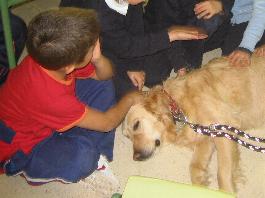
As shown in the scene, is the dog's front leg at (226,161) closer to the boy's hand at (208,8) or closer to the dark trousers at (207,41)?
the dark trousers at (207,41)

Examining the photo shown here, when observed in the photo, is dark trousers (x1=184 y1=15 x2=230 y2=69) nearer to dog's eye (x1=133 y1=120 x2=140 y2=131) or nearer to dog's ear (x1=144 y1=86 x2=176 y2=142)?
dog's ear (x1=144 y1=86 x2=176 y2=142)

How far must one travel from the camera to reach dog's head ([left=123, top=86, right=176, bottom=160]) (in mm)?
1931

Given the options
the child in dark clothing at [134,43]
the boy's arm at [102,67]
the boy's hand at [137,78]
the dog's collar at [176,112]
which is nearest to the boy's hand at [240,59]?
the child in dark clothing at [134,43]

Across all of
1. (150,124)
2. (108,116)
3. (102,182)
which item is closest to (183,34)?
(150,124)

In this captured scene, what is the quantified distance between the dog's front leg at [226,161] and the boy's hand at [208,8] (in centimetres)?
68

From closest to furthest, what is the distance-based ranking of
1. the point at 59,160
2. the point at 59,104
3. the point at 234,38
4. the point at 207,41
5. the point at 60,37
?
the point at 60,37, the point at 59,104, the point at 59,160, the point at 234,38, the point at 207,41

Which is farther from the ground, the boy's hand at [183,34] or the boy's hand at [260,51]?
the boy's hand at [183,34]

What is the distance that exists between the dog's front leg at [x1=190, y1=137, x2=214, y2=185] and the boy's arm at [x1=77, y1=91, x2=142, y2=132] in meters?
0.39

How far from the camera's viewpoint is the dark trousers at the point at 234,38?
7.43 ft

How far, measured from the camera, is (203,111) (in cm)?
192

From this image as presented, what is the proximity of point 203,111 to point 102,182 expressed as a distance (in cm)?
59

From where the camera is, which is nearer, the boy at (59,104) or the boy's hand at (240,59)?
the boy at (59,104)

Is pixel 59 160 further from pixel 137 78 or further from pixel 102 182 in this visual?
pixel 137 78

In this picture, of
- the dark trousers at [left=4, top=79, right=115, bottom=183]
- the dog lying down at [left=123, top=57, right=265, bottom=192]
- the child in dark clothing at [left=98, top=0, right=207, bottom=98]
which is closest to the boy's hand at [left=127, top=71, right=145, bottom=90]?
the child in dark clothing at [left=98, top=0, right=207, bottom=98]
